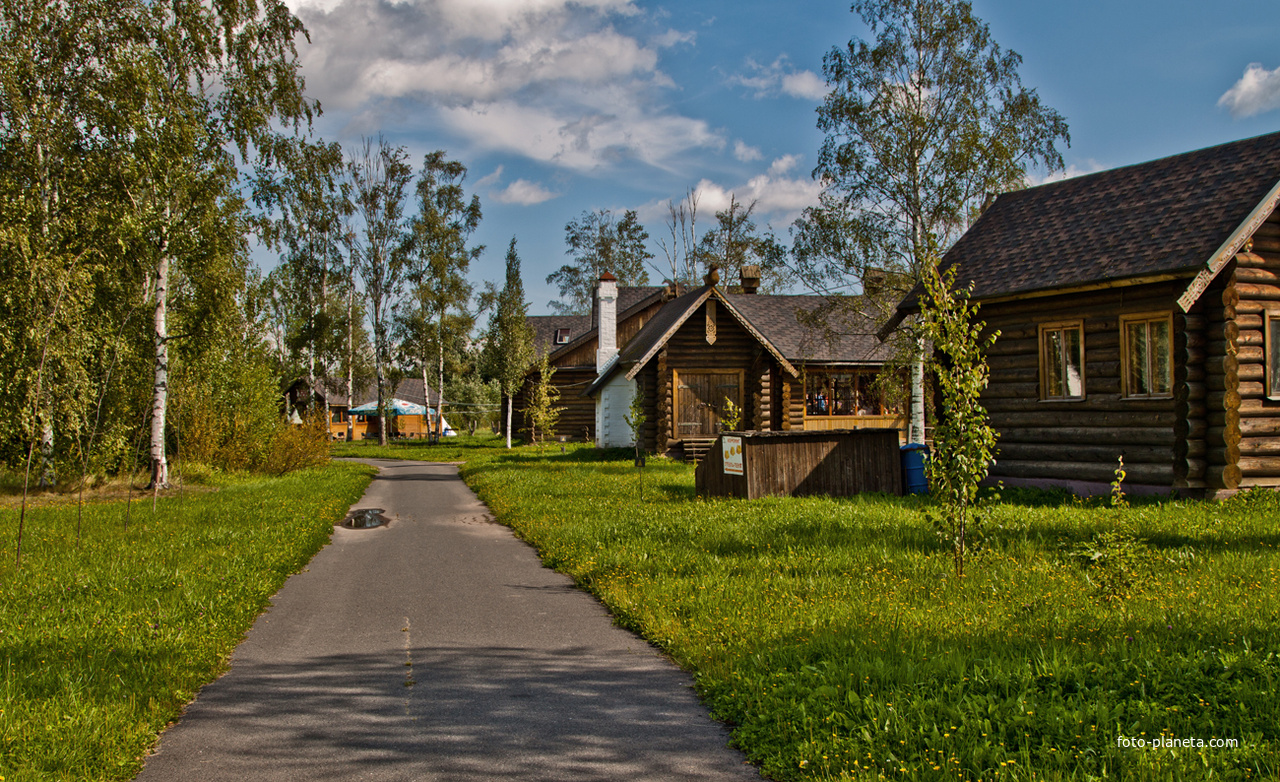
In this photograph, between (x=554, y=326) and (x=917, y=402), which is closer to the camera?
(x=917, y=402)

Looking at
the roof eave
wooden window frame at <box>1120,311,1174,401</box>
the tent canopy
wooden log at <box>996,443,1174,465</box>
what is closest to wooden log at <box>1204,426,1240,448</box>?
wooden log at <box>996,443,1174,465</box>

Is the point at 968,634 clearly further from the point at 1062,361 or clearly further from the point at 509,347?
the point at 509,347

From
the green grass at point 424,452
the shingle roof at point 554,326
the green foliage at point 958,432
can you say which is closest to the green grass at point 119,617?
the green foliage at point 958,432

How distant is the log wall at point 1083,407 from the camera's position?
1430 cm

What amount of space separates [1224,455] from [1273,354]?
208 cm

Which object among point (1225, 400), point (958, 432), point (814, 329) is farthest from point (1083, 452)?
point (814, 329)

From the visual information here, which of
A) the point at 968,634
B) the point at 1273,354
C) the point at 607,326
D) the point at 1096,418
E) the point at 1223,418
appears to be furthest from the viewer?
the point at 607,326

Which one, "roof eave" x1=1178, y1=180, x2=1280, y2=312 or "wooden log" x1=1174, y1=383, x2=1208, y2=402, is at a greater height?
"roof eave" x1=1178, y1=180, x2=1280, y2=312

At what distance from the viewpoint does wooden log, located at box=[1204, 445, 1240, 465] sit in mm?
13254

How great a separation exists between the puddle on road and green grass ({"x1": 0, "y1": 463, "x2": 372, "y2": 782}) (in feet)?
2.36

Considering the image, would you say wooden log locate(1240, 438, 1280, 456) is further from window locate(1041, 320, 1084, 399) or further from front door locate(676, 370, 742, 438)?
front door locate(676, 370, 742, 438)

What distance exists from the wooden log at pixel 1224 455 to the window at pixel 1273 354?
3.99 feet

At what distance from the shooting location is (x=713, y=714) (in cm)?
521

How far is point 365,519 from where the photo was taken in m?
16.0
